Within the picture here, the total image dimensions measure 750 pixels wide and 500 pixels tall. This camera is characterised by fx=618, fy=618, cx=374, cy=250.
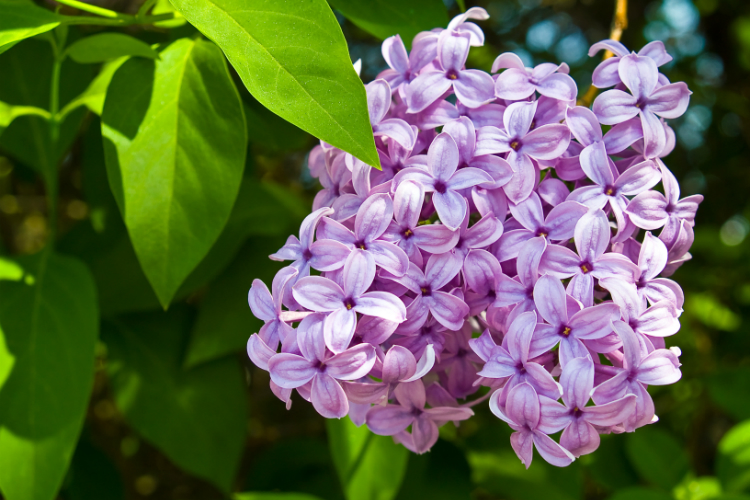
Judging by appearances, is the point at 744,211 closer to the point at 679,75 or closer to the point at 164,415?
the point at 679,75

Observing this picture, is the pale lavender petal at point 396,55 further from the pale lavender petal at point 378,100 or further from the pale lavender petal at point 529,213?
the pale lavender petal at point 529,213

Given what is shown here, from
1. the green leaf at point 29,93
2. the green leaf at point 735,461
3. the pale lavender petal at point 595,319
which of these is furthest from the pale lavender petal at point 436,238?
the green leaf at point 735,461

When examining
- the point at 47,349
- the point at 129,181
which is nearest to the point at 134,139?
the point at 129,181

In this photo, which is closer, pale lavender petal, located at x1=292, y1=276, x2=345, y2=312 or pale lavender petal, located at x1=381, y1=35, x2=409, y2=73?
pale lavender petal, located at x1=292, y1=276, x2=345, y2=312

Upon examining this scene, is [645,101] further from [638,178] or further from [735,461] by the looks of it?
[735,461]

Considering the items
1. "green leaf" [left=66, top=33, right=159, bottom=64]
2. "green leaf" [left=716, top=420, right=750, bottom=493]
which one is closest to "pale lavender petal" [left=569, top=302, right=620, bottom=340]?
"green leaf" [left=66, top=33, right=159, bottom=64]

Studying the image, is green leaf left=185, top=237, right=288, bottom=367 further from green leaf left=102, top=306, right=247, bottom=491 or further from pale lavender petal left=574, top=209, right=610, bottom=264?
pale lavender petal left=574, top=209, right=610, bottom=264

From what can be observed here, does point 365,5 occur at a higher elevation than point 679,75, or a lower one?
higher
